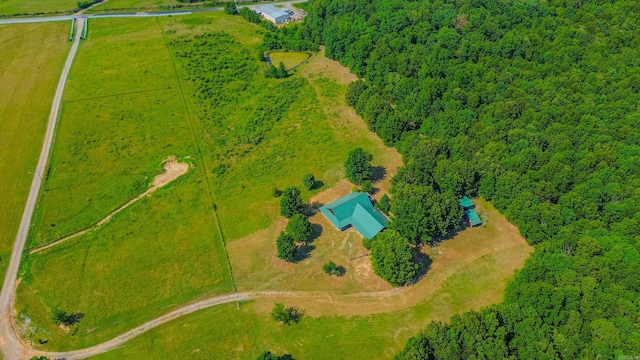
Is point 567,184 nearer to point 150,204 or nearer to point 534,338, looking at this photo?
point 534,338

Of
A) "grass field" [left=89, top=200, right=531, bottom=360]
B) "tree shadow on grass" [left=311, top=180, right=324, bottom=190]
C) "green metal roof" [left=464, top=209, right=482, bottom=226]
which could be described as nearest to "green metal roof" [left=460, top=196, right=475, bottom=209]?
"green metal roof" [left=464, top=209, right=482, bottom=226]

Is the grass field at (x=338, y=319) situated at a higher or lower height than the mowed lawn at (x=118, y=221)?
higher

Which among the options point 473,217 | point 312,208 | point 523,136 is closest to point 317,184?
point 312,208

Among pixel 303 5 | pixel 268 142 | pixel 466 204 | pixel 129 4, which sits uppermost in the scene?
pixel 303 5

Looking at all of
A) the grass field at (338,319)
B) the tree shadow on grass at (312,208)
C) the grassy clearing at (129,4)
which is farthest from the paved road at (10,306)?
the grassy clearing at (129,4)

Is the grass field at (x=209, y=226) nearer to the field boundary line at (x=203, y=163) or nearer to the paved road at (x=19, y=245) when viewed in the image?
Answer: the field boundary line at (x=203, y=163)

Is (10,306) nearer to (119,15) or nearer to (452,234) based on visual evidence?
(452,234)

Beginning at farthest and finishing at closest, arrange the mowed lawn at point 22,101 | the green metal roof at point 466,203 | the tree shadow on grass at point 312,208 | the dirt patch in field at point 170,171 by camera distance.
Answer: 1. the dirt patch in field at point 170,171
2. the mowed lawn at point 22,101
3. the tree shadow on grass at point 312,208
4. the green metal roof at point 466,203
